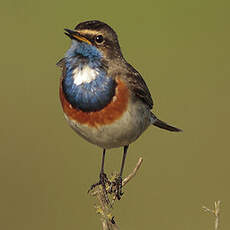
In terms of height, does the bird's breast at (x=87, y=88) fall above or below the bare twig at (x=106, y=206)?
above

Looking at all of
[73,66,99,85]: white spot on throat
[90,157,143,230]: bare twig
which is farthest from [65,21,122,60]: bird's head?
[90,157,143,230]: bare twig

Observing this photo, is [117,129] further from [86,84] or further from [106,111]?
[86,84]

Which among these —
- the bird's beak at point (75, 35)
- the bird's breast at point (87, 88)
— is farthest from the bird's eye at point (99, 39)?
the bird's breast at point (87, 88)

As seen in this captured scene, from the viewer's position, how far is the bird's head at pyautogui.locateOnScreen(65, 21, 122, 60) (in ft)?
21.0

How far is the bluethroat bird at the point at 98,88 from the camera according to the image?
21.2 ft

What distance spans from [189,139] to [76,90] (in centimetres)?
548

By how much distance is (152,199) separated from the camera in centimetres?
1029

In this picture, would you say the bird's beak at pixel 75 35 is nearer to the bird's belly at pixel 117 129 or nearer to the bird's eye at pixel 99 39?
the bird's eye at pixel 99 39

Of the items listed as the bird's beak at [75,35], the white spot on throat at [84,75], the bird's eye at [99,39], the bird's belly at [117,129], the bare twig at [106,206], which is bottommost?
the bare twig at [106,206]

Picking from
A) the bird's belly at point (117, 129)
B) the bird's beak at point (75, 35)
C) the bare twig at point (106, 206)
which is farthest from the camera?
the bird's belly at point (117, 129)

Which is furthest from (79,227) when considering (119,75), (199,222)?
(119,75)

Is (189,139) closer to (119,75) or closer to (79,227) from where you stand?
(79,227)

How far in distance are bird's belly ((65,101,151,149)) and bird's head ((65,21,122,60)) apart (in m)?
0.55

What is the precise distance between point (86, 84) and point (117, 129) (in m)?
0.52
